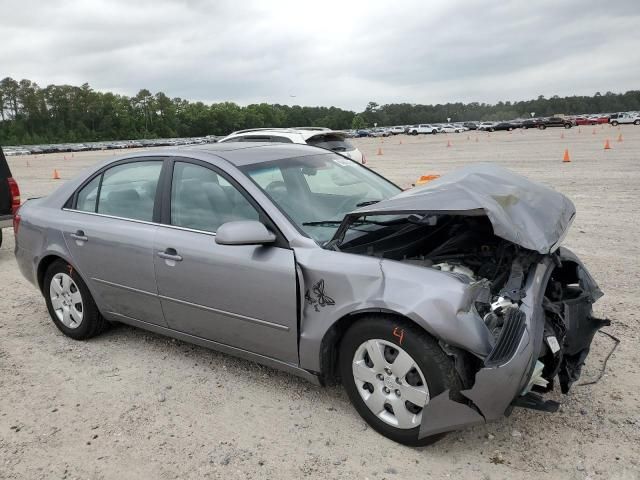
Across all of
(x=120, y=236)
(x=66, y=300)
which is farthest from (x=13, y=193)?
(x=120, y=236)

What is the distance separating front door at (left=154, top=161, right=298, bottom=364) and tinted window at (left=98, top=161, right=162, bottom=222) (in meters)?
0.20

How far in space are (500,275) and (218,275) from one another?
1.68 metres

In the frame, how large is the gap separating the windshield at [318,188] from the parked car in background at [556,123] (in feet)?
202

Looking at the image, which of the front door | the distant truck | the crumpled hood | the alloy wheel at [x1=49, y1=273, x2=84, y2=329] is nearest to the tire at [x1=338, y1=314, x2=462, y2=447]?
the front door

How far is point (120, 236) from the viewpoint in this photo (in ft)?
12.6

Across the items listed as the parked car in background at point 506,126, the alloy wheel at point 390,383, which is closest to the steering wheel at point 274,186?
the alloy wheel at point 390,383

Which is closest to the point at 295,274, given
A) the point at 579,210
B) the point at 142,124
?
the point at 579,210

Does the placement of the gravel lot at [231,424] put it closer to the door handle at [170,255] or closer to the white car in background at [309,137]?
the door handle at [170,255]

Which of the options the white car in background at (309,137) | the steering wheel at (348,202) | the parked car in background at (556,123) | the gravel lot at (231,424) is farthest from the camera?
the parked car in background at (556,123)

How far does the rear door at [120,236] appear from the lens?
375cm

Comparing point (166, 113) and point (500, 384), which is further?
point (166, 113)

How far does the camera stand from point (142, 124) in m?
136

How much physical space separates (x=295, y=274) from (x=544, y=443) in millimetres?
1597

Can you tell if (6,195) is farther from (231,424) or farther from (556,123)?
(556,123)
